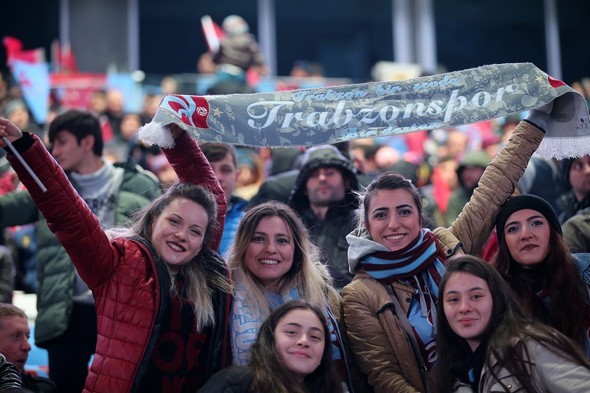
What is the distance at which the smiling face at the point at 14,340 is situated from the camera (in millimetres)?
4555

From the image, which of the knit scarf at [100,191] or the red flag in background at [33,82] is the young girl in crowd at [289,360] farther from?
the red flag in background at [33,82]

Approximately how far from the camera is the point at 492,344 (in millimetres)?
3904

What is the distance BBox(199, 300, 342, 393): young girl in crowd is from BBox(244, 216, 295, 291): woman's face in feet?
1.16

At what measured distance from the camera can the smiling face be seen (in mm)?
4555

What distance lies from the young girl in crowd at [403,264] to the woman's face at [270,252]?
339 millimetres

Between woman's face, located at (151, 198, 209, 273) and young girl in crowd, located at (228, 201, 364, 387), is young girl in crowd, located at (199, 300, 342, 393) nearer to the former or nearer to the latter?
young girl in crowd, located at (228, 201, 364, 387)

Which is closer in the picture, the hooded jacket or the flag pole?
the flag pole

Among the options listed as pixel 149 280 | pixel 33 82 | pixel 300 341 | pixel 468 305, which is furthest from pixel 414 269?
pixel 33 82

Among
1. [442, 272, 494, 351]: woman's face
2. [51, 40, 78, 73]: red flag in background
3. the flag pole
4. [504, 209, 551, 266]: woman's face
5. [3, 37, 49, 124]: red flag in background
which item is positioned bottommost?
[442, 272, 494, 351]: woman's face

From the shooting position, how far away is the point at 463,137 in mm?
11109

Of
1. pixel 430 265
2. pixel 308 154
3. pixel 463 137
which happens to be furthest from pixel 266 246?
pixel 463 137

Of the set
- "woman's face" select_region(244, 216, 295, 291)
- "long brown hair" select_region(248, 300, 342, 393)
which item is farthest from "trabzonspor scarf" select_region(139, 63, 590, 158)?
"long brown hair" select_region(248, 300, 342, 393)

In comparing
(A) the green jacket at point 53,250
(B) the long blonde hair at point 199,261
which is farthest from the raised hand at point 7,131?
(A) the green jacket at point 53,250

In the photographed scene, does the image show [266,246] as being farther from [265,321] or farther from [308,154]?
[308,154]
